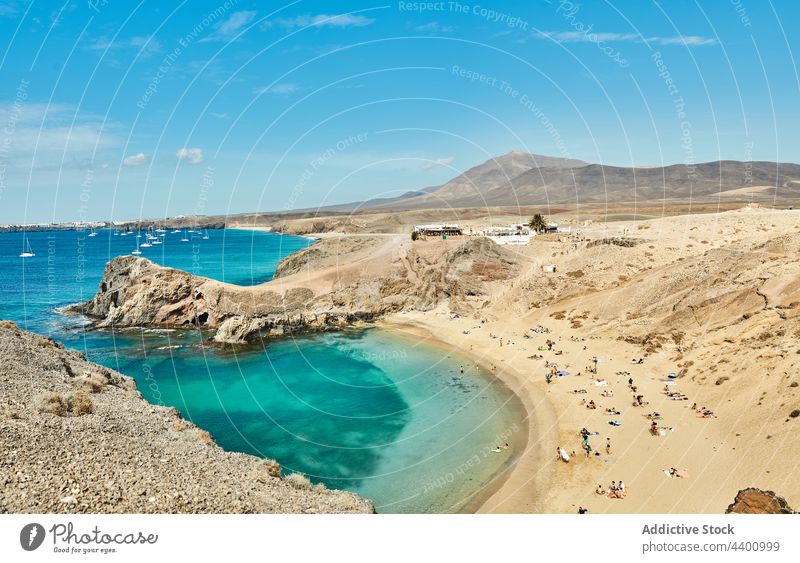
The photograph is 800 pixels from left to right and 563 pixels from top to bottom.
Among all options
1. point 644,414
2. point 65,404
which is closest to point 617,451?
point 644,414

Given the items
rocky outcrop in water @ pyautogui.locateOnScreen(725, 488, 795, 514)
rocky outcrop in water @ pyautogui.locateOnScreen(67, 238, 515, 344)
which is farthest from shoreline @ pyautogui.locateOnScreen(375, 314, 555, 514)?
rocky outcrop in water @ pyautogui.locateOnScreen(67, 238, 515, 344)

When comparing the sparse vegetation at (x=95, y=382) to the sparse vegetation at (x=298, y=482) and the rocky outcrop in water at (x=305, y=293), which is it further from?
the rocky outcrop in water at (x=305, y=293)

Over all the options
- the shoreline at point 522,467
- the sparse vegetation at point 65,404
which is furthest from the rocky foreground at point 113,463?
the shoreline at point 522,467

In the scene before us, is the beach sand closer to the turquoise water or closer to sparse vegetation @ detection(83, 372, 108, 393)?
the turquoise water

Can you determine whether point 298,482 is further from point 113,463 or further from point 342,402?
point 342,402

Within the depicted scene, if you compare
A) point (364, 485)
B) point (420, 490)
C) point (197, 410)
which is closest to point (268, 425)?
point (197, 410)

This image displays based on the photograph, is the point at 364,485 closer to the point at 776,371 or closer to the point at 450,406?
the point at 450,406
